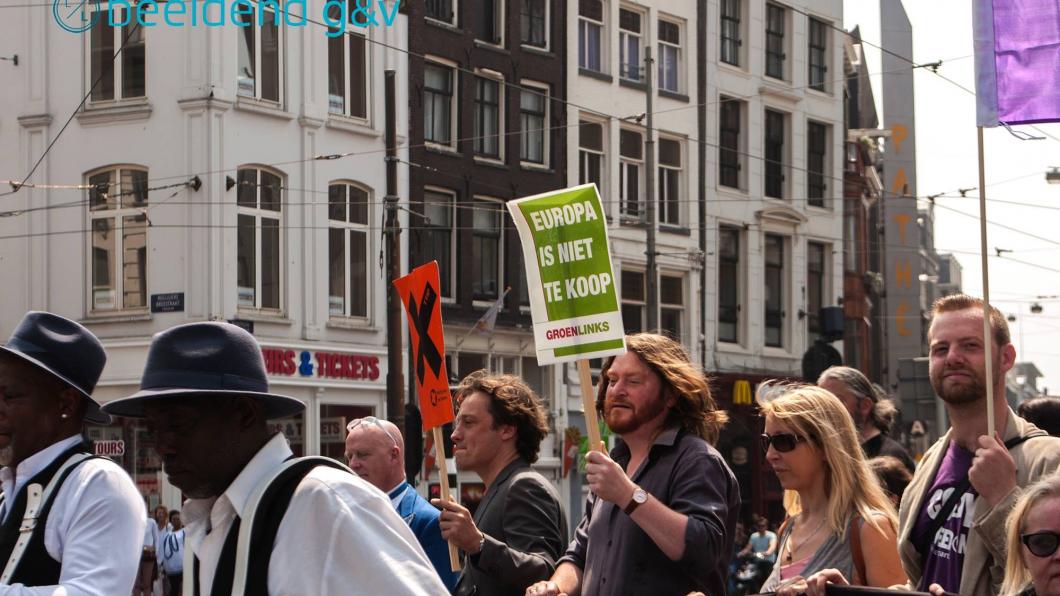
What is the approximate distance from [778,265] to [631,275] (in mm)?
5252

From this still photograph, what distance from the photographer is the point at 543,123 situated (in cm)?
3241

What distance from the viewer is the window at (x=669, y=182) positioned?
115 ft

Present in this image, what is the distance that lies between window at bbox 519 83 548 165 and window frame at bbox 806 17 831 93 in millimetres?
9514

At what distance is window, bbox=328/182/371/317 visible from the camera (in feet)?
93.3

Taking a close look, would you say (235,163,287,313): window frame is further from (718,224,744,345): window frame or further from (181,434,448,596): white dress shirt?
(181,434,448,596): white dress shirt

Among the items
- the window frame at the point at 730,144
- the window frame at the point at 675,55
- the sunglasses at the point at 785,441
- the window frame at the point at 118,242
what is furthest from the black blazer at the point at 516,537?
the window frame at the point at 730,144

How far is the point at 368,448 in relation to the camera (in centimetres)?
722

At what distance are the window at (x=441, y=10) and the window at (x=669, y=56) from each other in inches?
248

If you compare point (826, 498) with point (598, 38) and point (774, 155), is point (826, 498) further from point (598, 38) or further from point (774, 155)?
point (774, 155)

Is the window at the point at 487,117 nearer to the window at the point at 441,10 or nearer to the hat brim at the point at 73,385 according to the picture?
the window at the point at 441,10

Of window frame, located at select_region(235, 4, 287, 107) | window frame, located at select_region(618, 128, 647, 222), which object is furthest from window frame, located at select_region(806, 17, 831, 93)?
window frame, located at select_region(235, 4, 287, 107)

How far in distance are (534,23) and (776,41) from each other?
8.34 metres

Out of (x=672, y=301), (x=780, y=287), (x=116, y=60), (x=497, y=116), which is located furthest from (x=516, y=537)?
(x=780, y=287)

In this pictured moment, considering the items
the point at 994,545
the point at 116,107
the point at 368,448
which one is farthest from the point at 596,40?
the point at 994,545
